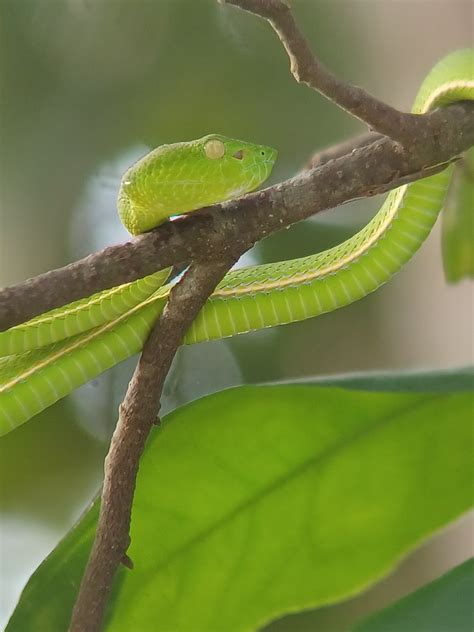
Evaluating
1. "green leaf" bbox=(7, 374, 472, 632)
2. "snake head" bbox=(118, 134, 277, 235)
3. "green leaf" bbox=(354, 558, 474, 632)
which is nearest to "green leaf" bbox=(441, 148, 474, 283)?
"snake head" bbox=(118, 134, 277, 235)

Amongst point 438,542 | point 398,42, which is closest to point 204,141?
point 398,42

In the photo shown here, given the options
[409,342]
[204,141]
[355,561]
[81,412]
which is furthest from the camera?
[409,342]

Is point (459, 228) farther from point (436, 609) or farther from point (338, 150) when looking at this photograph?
point (436, 609)

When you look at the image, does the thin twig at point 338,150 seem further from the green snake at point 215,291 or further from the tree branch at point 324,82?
the tree branch at point 324,82

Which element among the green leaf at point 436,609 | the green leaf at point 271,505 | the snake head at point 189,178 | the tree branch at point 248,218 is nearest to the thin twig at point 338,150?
the snake head at point 189,178

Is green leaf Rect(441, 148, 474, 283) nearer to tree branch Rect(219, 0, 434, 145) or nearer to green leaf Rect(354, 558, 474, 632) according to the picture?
tree branch Rect(219, 0, 434, 145)

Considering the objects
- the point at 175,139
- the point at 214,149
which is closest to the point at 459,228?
the point at 214,149

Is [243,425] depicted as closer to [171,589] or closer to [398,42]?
[171,589]
